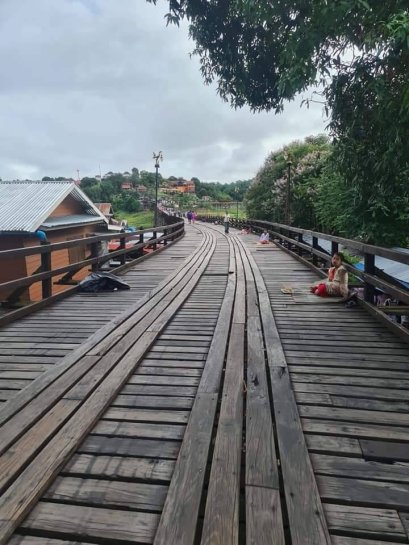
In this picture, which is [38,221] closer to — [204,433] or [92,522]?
[204,433]

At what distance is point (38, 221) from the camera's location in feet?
42.4

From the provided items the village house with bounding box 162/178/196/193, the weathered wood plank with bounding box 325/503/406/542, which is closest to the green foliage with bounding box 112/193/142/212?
the village house with bounding box 162/178/196/193

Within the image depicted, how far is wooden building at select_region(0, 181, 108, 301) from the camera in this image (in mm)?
12922

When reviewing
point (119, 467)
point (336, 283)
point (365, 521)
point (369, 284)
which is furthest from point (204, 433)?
point (336, 283)

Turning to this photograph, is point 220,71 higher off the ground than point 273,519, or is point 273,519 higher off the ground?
point 220,71

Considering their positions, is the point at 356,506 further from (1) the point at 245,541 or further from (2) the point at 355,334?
(2) the point at 355,334

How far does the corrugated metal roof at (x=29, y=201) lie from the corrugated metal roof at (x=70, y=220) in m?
0.62

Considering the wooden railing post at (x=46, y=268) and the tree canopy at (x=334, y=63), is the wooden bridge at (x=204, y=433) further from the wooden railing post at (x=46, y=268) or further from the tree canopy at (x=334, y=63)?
the tree canopy at (x=334, y=63)

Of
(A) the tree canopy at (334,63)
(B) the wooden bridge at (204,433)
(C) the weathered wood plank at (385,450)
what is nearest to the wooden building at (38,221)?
(A) the tree canopy at (334,63)

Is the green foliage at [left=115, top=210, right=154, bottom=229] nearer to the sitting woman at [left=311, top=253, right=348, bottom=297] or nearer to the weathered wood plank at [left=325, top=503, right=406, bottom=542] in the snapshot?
the sitting woman at [left=311, top=253, right=348, bottom=297]

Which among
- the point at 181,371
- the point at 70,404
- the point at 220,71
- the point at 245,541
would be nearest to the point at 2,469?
the point at 70,404

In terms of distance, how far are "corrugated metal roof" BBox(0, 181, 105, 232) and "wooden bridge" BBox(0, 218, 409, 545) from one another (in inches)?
368

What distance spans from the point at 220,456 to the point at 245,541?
1.75 feet

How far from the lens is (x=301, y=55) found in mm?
4152
